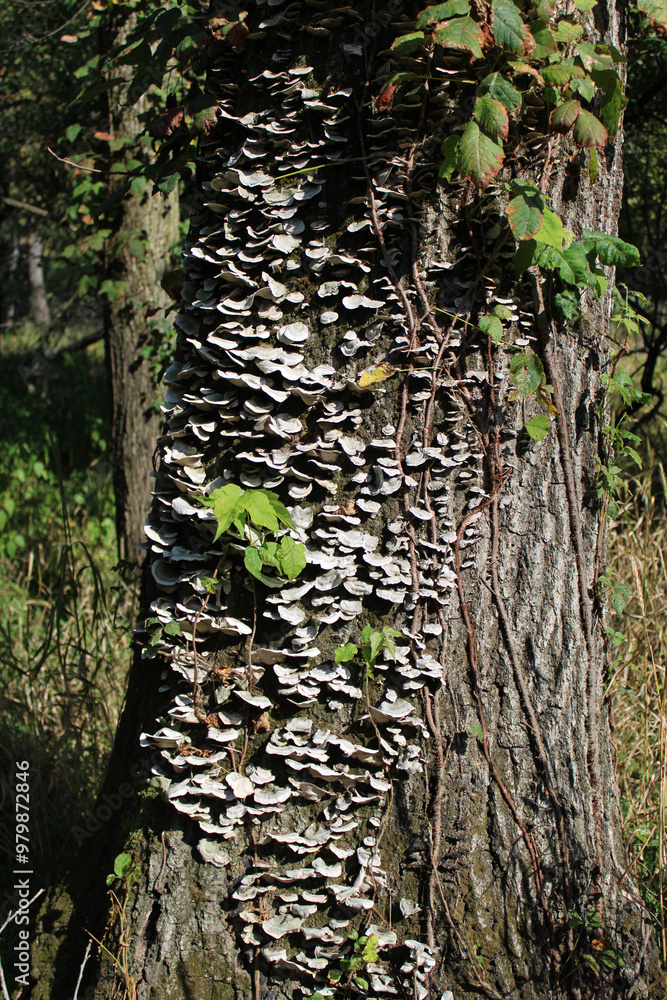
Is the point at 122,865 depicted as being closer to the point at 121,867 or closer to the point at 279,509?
the point at 121,867

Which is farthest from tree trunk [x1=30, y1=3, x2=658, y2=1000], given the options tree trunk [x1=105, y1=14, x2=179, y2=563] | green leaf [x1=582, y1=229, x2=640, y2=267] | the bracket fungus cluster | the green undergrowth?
tree trunk [x1=105, y1=14, x2=179, y2=563]

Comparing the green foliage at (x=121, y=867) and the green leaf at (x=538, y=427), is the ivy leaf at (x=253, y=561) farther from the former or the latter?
the green foliage at (x=121, y=867)

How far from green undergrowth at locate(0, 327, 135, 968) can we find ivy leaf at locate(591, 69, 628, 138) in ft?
7.34

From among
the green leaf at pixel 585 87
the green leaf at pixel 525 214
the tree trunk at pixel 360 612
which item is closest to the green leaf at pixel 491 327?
Result: the tree trunk at pixel 360 612

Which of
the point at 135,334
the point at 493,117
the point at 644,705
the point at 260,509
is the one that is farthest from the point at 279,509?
the point at 135,334

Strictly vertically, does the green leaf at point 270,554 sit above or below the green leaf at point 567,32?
below

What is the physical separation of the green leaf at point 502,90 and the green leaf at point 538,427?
781 millimetres

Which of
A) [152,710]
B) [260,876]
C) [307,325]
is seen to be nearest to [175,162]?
[307,325]

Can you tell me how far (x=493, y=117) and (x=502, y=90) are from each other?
9 centimetres

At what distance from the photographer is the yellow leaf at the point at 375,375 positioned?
72.6 inches

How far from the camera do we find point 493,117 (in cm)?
157

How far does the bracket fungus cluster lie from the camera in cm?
181

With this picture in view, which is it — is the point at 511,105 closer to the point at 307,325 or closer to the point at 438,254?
the point at 438,254

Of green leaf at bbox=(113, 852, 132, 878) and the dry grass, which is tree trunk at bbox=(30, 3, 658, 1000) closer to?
green leaf at bbox=(113, 852, 132, 878)
